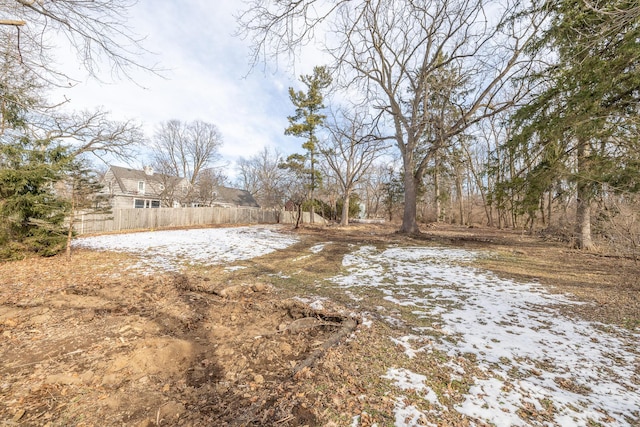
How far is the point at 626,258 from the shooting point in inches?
229

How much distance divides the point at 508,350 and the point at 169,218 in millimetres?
21348

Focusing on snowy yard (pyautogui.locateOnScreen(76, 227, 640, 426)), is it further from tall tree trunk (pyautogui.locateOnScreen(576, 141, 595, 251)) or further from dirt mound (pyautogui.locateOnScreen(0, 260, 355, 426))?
tall tree trunk (pyautogui.locateOnScreen(576, 141, 595, 251))

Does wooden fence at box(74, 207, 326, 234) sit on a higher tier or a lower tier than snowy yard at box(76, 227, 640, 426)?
higher

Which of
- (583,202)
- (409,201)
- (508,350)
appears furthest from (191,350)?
(409,201)

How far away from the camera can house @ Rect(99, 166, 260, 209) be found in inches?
915

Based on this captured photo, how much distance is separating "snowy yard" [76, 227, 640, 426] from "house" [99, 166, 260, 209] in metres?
23.6

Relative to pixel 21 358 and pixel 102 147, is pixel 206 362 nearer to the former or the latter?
pixel 21 358

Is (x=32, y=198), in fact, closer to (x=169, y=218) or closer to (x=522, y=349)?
(x=522, y=349)

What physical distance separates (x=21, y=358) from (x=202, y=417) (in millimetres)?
2143

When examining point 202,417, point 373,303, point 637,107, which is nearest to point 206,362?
A: point 202,417

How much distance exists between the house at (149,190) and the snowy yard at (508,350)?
928 inches

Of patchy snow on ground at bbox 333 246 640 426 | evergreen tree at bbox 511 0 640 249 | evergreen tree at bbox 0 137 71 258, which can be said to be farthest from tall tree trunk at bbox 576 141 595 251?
evergreen tree at bbox 0 137 71 258

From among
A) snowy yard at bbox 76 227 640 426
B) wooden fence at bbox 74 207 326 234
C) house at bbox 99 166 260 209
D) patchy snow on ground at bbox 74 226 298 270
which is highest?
house at bbox 99 166 260 209

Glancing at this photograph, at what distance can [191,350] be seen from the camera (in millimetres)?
2570
